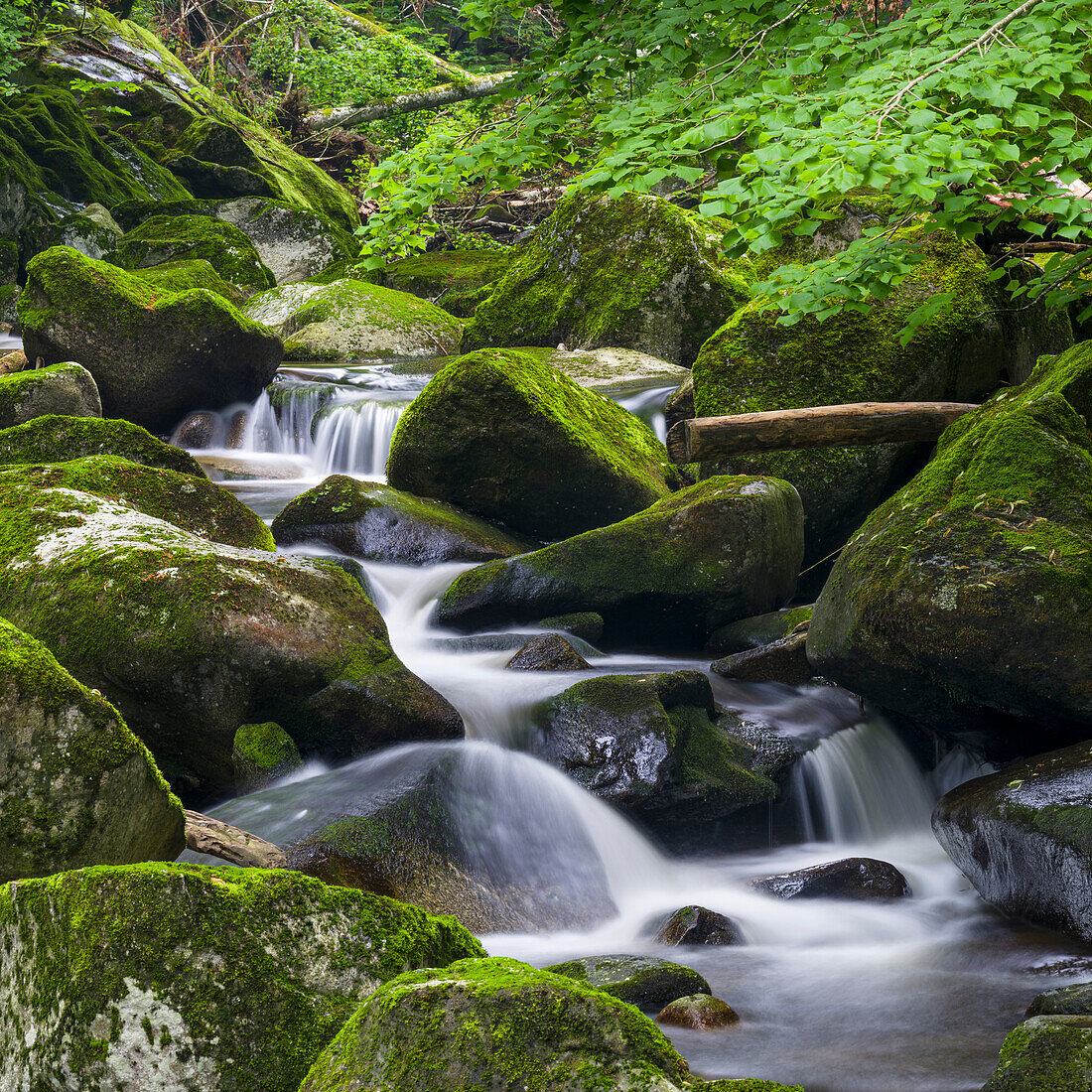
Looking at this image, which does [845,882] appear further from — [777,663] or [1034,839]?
[777,663]

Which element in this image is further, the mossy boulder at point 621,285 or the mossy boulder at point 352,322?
the mossy boulder at point 352,322

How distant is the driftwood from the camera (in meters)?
3.57

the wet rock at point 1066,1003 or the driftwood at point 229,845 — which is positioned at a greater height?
the driftwood at point 229,845

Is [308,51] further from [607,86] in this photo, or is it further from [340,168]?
[607,86]

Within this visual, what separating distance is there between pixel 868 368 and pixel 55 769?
6.53 m

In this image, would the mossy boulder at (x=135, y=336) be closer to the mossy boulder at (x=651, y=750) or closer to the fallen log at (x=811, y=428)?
the fallen log at (x=811, y=428)

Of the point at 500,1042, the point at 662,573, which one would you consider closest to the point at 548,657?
the point at 662,573

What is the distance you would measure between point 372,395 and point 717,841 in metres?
7.97

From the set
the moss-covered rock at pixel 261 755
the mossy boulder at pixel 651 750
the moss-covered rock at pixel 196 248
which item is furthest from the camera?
the moss-covered rock at pixel 196 248

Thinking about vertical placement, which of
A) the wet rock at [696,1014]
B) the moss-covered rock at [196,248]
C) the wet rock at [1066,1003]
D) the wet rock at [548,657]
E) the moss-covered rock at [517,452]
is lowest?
the wet rock at [696,1014]

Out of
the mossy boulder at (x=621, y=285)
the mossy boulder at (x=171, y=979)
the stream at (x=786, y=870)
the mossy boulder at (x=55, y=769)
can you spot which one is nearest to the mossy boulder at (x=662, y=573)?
the stream at (x=786, y=870)

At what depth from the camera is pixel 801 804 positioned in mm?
5340

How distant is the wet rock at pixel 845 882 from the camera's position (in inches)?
178

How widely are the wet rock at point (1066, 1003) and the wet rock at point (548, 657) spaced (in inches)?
126
